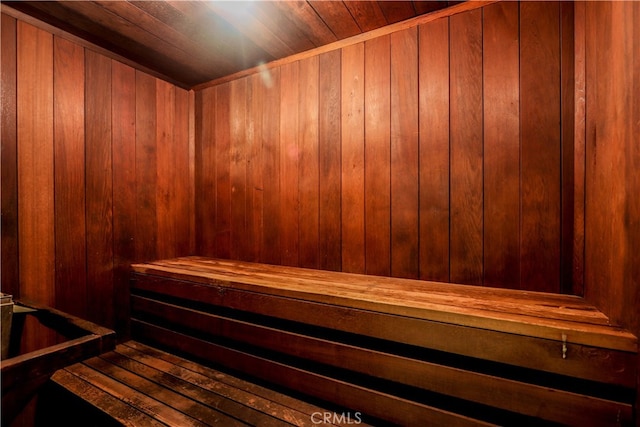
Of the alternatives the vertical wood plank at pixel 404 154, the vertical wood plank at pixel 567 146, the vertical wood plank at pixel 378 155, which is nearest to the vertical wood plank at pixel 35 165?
the vertical wood plank at pixel 378 155

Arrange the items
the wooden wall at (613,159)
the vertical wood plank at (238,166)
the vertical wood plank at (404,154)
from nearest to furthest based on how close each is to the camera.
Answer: the wooden wall at (613,159), the vertical wood plank at (404,154), the vertical wood plank at (238,166)

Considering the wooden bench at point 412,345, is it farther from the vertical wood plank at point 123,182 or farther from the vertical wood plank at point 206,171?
the vertical wood plank at point 206,171

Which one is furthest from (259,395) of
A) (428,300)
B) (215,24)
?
(215,24)

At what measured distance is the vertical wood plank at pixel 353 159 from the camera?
7.29ft

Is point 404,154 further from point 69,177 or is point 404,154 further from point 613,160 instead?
point 69,177

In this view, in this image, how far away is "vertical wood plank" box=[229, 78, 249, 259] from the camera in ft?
9.09

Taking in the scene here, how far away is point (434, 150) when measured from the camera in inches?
77.7

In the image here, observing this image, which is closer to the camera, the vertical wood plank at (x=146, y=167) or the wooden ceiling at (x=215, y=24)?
the wooden ceiling at (x=215, y=24)

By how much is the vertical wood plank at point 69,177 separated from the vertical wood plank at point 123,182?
0.23m

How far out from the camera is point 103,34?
225 cm

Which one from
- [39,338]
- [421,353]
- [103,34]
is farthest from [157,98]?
[421,353]

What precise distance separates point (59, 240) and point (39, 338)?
67cm

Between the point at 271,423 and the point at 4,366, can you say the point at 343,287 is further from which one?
the point at 4,366

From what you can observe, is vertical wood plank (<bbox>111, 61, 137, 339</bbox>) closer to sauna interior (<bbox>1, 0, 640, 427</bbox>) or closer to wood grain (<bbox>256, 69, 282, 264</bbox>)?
sauna interior (<bbox>1, 0, 640, 427</bbox>)
